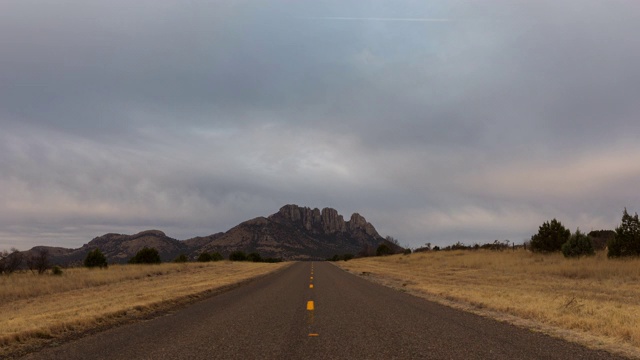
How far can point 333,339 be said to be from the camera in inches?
306

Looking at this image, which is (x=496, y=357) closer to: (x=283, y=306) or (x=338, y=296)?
(x=283, y=306)

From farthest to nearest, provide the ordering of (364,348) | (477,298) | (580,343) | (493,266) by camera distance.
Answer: (493,266) → (477,298) → (580,343) → (364,348)

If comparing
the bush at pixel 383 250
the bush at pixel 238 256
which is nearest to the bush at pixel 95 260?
the bush at pixel 238 256

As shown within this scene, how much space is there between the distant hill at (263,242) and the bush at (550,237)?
80162 mm

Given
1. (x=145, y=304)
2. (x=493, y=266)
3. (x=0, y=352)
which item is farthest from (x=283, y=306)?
(x=493, y=266)

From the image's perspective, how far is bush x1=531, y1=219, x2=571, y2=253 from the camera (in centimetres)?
4219

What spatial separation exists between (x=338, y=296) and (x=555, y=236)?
116ft

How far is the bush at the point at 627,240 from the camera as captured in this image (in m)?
31.4

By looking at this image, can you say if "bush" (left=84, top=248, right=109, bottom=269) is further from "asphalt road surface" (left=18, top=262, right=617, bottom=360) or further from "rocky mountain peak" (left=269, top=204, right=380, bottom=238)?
"rocky mountain peak" (left=269, top=204, right=380, bottom=238)

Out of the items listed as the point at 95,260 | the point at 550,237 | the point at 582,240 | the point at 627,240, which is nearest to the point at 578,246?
the point at 582,240

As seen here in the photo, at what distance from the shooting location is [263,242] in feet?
465

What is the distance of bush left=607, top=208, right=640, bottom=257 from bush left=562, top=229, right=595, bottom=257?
234 centimetres

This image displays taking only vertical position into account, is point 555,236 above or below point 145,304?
above

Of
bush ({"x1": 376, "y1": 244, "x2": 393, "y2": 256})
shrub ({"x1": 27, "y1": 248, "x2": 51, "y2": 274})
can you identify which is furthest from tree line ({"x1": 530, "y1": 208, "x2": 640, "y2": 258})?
bush ({"x1": 376, "y1": 244, "x2": 393, "y2": 256})
